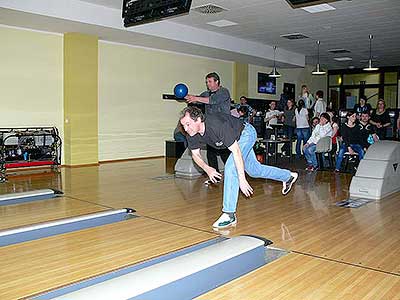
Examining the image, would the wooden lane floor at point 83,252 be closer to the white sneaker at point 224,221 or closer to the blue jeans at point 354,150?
the white sneaker at point 224,221

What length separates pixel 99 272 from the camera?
8.48 ft

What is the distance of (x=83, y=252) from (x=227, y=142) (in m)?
1.27

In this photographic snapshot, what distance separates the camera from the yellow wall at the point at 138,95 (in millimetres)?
8719

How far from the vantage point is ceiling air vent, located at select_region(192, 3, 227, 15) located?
6982mm

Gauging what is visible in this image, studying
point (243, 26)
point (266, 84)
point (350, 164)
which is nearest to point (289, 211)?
point (350, 164)

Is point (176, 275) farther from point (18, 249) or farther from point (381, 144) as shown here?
point (381, 144)

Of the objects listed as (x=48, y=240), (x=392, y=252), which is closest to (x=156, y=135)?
(x=48, y=240)

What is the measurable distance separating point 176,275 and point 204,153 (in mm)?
4498

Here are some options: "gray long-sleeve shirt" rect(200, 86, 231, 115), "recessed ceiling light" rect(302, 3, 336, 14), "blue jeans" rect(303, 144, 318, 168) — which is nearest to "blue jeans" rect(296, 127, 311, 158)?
"blue jeans" rect(303, 144, 318, 168)

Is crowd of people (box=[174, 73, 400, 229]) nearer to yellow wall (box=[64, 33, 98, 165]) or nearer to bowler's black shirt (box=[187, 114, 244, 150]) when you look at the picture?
bowler's black shirt (box=[187, 114, 244, 150])

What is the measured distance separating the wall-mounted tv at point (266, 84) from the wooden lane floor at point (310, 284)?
397 inches

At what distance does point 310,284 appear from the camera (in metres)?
2.39

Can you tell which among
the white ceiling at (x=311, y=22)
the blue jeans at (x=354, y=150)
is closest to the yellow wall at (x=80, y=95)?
the white ceiling at (x=311, y=22)

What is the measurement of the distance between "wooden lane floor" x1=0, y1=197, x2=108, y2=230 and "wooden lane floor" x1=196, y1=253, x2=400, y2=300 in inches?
84.7
